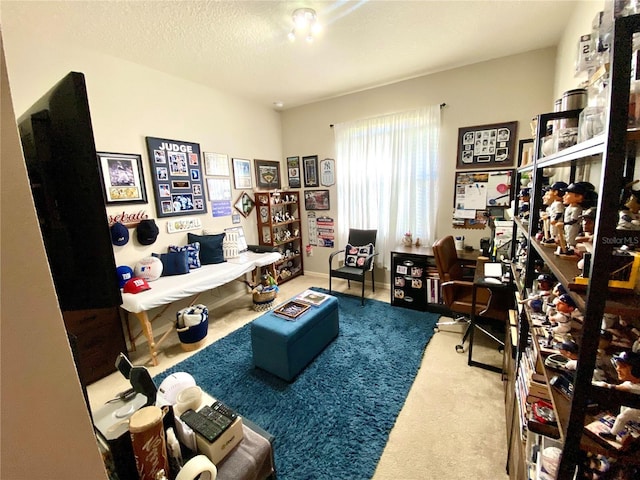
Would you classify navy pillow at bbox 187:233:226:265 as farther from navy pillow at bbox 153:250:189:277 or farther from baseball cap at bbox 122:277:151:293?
baseball cap at bbox 122:277:151:293

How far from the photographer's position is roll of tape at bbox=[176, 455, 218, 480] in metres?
0.86

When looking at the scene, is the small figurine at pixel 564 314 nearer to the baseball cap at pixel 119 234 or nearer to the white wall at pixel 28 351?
the white wall at pixel 28 351

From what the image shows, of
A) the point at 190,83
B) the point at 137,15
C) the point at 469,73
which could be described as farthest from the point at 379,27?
the point at 190,83

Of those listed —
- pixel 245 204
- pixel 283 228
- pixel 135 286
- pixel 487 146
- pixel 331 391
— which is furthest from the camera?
pixel 283 228

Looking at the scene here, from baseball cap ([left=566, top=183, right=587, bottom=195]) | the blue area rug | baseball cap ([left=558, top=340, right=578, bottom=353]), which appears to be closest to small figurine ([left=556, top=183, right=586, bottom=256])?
baseball cap ([left=566, top=183, right=587, bottom=195])

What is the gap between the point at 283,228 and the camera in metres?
4.40

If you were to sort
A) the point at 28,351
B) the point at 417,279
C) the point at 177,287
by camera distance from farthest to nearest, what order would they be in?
1. the point at 417,279
2. the point at 177,287
3. the point at 28,351

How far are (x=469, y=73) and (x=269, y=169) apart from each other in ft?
9.50

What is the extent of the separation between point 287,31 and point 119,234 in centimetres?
236

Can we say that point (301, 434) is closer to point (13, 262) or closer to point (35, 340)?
point (35, 340)

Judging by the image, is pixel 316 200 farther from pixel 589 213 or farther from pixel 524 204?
pixel 589 213

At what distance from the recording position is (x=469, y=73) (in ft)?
9.80

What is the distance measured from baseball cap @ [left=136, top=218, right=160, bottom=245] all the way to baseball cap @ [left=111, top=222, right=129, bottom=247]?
0.44 ft

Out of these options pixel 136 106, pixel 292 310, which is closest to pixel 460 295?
pixel 292 310
